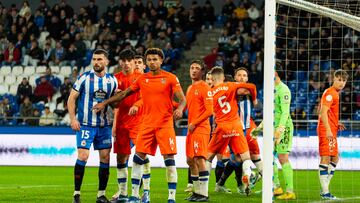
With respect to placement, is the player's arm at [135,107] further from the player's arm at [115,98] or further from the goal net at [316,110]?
the goal net at [316,110]

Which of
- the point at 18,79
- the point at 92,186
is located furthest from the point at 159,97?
the point at 18,79

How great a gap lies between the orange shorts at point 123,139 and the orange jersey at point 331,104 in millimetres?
3300

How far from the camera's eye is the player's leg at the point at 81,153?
1160 cm

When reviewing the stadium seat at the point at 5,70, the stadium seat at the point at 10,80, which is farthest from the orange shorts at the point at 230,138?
the stadium seat at the point at 5,70

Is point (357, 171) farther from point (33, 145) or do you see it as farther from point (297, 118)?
point (33, 145)

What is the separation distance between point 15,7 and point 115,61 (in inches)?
227

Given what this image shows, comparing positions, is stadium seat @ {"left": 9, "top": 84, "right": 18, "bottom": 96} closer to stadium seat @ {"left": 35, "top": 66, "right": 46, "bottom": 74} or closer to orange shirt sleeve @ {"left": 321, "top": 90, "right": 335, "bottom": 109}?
stadium seat @ {"left": 35, "top": 66, "right": 46, "bottom": 74}

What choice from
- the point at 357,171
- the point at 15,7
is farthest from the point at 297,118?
the point at 15,7

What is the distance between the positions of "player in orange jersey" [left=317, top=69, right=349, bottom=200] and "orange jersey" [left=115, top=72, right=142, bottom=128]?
316 cm

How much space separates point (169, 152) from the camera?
11.3 m

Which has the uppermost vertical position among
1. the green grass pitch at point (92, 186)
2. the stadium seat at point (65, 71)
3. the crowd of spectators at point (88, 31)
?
the crowd of spectators at point (88, 31)

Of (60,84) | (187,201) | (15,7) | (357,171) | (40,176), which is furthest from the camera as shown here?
(15,7)

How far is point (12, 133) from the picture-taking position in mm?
25016

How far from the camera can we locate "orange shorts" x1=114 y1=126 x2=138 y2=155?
1254cm
